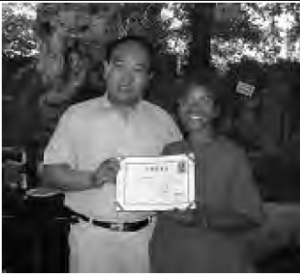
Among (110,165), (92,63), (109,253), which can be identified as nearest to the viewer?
(110,165)

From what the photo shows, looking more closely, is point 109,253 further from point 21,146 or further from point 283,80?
point 283,80

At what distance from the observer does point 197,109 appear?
2027 millimetres

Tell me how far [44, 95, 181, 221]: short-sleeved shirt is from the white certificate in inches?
4.8

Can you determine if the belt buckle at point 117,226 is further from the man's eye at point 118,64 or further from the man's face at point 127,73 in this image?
the man's eye at point 118,64

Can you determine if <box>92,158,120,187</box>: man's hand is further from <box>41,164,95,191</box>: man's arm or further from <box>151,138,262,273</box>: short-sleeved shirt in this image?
<box>151,138,262,273</box>: short-sleeved shirt

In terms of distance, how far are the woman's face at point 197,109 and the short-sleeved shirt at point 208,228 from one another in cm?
10

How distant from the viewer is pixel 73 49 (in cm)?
264

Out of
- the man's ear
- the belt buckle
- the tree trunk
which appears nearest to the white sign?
the tree trunk

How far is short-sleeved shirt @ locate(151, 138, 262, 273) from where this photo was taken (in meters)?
1.99

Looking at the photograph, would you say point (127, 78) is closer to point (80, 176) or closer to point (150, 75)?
point (150, 75)

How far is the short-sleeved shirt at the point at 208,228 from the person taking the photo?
6.52ft

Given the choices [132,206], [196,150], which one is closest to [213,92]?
[196,150]

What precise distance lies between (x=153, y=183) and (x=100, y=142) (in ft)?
1.05

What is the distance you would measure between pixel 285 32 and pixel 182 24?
58 centimetres
